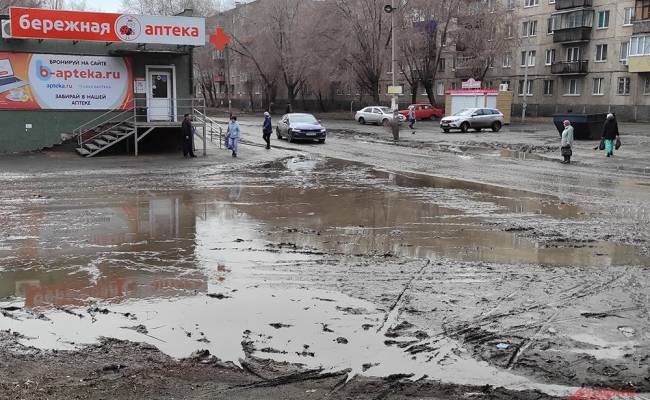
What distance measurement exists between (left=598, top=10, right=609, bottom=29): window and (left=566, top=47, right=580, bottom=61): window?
2865mm

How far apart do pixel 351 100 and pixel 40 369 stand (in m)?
72.9

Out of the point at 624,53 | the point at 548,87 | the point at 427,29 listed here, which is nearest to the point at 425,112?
the point at 427,29

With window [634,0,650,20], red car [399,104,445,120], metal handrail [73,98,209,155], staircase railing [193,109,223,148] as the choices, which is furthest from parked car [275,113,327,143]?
window [634,0,650,20]

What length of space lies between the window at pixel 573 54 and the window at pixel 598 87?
126 inches

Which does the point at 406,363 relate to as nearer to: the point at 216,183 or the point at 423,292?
the point at 423,292

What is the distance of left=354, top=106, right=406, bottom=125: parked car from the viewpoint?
155 feet

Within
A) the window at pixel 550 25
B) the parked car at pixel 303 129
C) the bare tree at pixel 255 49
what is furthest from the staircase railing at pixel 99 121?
the window at pixel 550 25

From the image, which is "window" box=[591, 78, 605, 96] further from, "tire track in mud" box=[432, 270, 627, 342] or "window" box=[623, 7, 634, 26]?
"tire track in mud" box=[432, 270, 627, 342]

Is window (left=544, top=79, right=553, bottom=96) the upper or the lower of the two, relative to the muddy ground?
upper

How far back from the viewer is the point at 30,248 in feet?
29.7

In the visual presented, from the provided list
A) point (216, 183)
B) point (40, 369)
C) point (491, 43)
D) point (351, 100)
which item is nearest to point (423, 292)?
point (40, 369)

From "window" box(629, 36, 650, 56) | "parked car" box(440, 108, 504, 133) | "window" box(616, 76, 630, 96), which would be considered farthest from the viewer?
"window" box(616, 76, 630, 96)

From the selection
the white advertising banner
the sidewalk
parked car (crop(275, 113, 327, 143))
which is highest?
the white advertising banner

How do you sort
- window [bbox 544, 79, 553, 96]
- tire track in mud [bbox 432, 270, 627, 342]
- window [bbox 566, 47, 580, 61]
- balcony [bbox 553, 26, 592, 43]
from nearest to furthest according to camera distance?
tire track in mud [bbox 432, 270, 627, 342], balcony [bbox 553, 26, 592, 43], window [bbox 566, 47, 580, 61], window [bbox 544, 79, 553, 96]
